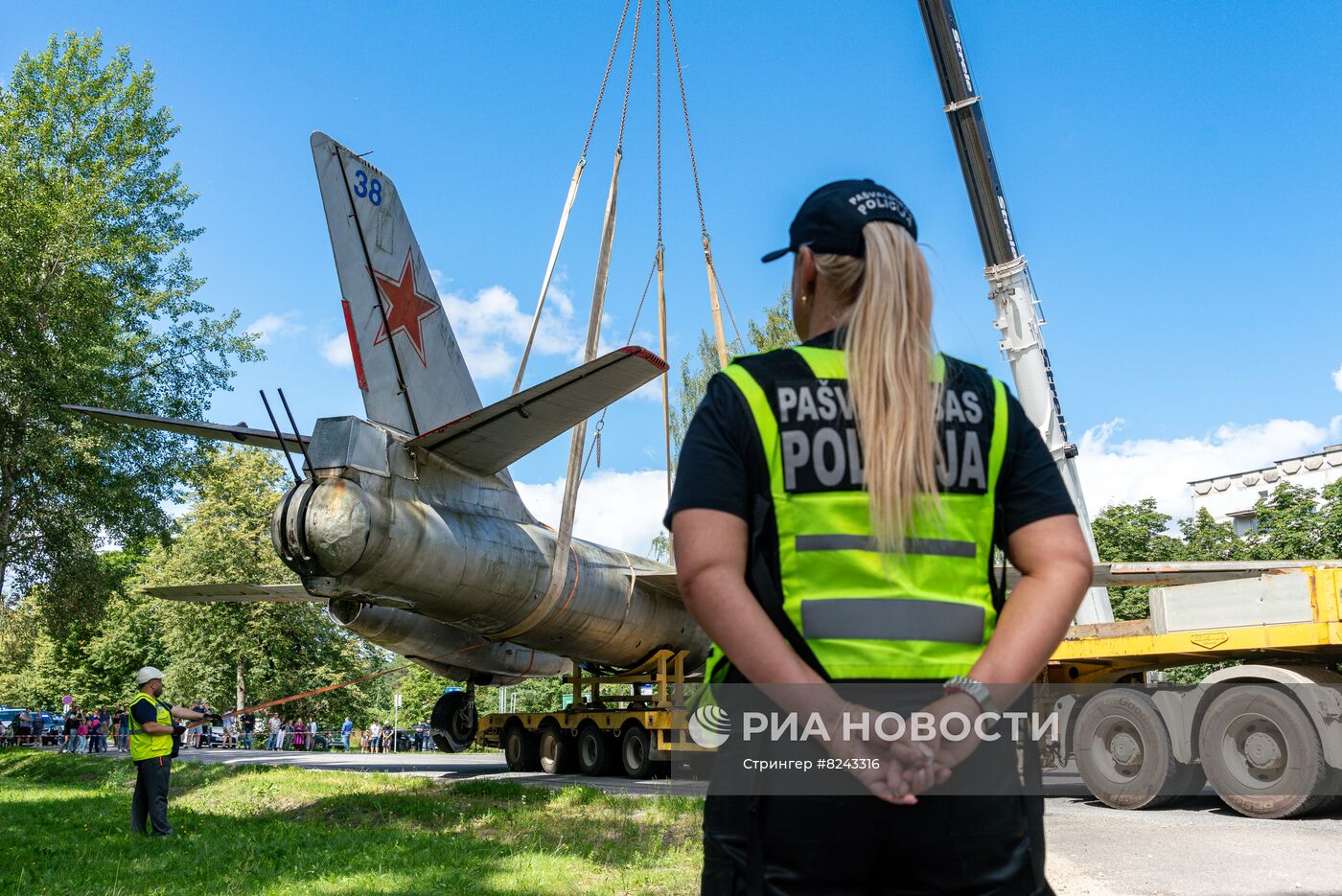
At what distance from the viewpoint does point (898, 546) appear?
169 cm

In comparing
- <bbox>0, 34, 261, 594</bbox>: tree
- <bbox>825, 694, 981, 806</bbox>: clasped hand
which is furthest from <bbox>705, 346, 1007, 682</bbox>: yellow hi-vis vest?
<bbox>0, 34, 261, 594</bbox>: tree

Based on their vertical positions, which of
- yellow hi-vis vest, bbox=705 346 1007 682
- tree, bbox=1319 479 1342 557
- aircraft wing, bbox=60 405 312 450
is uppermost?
aircraft wing, bbox=60 405 312 450

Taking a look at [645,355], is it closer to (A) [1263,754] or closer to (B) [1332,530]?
(A) [1263,754]

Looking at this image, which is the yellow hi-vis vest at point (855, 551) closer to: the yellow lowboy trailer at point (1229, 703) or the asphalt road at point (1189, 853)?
the asphalt road at point (1189, 853)

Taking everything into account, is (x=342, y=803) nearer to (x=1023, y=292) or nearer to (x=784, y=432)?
(x=784, y=432)

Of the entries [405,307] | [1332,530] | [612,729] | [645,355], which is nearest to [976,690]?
[645,355]

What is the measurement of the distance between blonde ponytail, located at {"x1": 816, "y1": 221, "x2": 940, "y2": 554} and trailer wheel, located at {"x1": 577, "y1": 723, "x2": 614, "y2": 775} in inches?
559

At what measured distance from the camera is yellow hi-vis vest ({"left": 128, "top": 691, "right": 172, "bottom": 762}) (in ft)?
27.7

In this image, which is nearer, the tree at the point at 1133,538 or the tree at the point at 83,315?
the tree at the point at 83,315

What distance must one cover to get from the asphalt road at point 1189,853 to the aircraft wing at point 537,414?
4.65m

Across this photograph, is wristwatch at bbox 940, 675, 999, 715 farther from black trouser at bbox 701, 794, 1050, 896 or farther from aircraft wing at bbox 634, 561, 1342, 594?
aircraft wing at bbox 634, 561, 1342, 594

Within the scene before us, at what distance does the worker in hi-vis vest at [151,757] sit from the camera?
27.4ft

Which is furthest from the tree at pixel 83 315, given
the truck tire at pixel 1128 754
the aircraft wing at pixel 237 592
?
the truck tire at pixel 1128 754

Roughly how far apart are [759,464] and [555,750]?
50.7 ft
